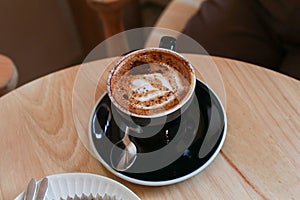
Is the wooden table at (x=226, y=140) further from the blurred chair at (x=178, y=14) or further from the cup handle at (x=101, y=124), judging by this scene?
the blurred chair at (x=178, y=14)

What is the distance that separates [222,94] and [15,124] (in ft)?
1.21

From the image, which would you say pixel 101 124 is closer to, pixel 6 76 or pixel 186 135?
pixel 186 135

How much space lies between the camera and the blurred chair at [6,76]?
3.41ft

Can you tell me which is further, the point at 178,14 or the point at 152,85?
the point at 178,14

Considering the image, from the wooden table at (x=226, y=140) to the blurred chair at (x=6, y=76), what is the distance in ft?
0.83

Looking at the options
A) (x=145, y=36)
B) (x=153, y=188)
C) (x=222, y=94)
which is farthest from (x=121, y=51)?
(x=153, y=188)

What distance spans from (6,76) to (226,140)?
23.8 inches

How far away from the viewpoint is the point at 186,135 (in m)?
0.69

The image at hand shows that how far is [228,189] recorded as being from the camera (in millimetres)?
646

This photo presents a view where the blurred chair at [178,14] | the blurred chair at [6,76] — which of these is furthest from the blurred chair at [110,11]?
the blurred chair at [6,76]

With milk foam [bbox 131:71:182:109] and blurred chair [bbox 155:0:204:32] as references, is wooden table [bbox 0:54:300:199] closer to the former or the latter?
milk foam [bbox 131:71:182:109]

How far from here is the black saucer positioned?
25.6 inches

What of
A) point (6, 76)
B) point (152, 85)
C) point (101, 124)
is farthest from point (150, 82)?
point (6, 76)

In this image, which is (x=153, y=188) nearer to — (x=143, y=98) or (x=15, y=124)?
(x=143, y=98)
